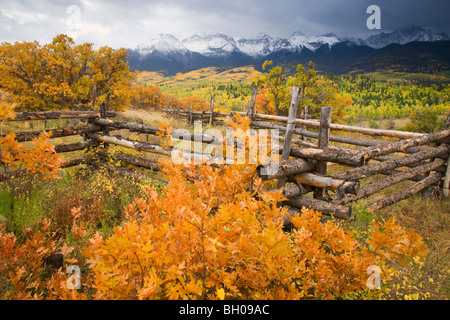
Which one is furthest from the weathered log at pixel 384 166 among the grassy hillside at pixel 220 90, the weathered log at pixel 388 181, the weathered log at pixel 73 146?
the grassy hillside at pixel 220 90

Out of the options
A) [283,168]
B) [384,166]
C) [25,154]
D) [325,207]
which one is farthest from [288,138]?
[25,154]

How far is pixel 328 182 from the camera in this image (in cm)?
257

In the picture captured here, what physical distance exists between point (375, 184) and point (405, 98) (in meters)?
59.3

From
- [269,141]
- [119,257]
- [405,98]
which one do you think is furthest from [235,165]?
[405,98]

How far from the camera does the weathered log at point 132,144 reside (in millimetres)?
3918

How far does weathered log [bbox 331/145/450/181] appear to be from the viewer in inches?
123

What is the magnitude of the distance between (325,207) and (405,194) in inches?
114

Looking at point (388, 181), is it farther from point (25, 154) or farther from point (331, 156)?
A: point (25, 154)

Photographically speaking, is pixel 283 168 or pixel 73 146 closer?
pixel 283 168

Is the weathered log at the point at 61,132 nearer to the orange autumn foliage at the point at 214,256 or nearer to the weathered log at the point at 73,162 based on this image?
the weathered log at the point at 73,162

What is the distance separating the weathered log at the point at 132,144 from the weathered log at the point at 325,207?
7.04ft

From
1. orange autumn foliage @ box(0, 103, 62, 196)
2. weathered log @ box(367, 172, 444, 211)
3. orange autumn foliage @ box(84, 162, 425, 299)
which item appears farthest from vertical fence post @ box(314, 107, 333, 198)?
orange autumn foliage @ box(0, 103, 62, 196)

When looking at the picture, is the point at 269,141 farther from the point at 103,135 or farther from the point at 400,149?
the point at 103,135

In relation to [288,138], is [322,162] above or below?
below
